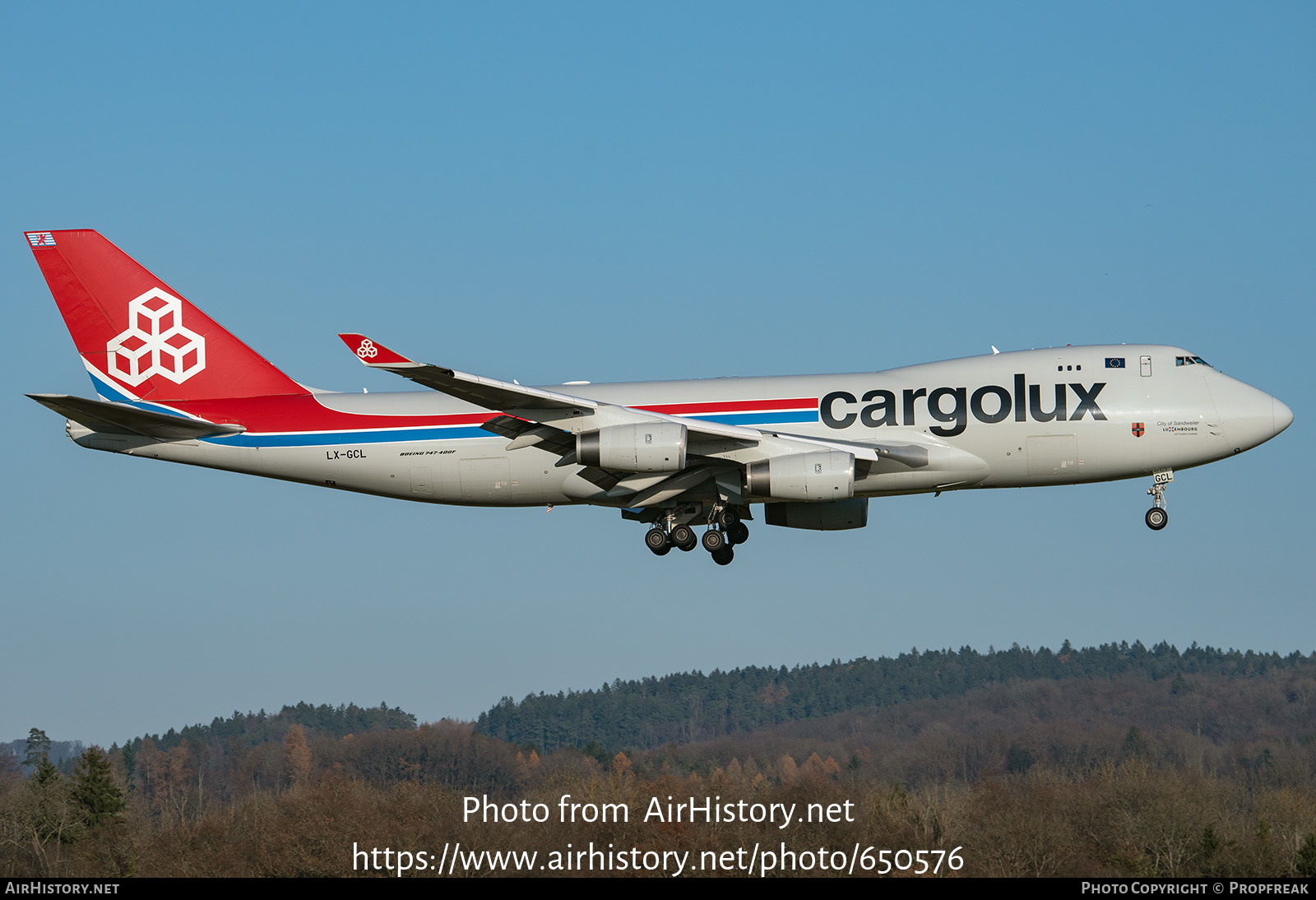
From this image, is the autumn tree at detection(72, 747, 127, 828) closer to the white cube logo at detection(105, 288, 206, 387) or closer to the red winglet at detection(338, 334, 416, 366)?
the white cube logo at detection(105, 288, 206, 387)

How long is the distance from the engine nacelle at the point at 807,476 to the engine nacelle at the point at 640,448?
2330 mm

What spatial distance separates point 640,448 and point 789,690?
14370 cm

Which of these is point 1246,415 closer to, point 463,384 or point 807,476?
point 807,476

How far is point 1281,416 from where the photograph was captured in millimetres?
38312

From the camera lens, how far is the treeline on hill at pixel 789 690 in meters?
155

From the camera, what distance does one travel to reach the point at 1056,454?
38156 millimetres

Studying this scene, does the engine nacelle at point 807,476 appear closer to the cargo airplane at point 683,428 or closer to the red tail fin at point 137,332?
the cargo airplane at point 683,428

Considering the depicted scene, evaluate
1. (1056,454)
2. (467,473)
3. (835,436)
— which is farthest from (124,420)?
(1056,454)

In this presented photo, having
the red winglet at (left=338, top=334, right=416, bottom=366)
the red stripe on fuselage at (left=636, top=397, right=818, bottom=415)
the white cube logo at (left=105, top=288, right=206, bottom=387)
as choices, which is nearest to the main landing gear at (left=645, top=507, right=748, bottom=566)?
the red stripe on fuselage at (left=636, top=397, right=818, bottom=415)

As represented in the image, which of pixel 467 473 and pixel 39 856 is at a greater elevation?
pixel 467 473

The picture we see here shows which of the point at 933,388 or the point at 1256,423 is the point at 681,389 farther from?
the point at 1256,423

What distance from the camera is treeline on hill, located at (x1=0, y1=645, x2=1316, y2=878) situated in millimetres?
66500

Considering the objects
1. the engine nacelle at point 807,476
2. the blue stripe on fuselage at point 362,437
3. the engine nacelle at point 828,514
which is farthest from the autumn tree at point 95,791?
the engine nacelle at point 807,476

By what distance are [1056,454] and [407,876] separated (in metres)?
35.1
